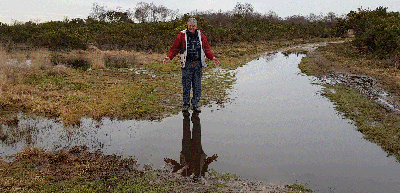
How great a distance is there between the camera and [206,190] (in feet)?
14.7

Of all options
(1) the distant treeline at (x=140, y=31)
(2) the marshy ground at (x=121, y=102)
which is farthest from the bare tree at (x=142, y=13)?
(2) the marshy ground at (x=121, y=102)

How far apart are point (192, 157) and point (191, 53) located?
9.94 ft

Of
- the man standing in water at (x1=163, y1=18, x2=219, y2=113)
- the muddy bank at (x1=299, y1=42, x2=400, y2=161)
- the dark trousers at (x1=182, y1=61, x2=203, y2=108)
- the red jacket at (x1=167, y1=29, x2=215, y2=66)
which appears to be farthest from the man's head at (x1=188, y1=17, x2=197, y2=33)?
the muddy bank at (x1=299, y1=42, x2=400, y2=161)

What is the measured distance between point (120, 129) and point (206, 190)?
10.1 feet

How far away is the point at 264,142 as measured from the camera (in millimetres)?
6391

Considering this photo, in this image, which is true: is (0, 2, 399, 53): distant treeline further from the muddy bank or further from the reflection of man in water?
the reflection of man in water

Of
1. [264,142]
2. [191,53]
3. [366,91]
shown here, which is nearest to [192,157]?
[264,142]

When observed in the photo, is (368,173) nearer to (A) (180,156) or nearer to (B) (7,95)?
(A) (180,156)

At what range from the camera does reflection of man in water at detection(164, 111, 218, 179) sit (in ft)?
16.9

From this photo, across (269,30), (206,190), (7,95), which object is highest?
(269,30)

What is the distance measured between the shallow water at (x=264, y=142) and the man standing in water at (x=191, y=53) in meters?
0.72

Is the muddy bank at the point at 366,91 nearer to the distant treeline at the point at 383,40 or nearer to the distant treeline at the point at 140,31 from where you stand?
the distant treeline at the point at 383,40

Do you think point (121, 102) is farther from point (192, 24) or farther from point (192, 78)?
point (192, 24)

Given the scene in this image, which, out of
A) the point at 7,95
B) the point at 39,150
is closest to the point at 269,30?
the point at 7,95
